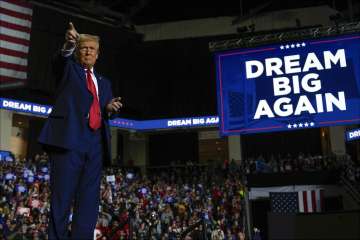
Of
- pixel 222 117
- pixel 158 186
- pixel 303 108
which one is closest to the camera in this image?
pixel 303 108

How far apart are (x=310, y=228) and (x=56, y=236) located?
4.79 feet

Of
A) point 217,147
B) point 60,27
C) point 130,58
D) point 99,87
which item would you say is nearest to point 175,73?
point 130,58

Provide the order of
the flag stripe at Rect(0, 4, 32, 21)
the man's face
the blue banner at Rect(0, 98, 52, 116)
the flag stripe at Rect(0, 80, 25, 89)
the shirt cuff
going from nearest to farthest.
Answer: the shirt cuff < the man's face < the flag stripe at Rect(0, 80, 25, 89) < the flag stripe at Rect(0, 4, 32, 21) < the blue banner at Rect(0, 98, 52, 116)

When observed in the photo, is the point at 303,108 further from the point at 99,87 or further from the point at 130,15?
the point at 130,15

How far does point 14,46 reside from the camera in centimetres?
1911

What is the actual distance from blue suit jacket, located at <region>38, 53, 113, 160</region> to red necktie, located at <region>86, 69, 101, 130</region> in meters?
0.03

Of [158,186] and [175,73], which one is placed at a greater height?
[175,73]

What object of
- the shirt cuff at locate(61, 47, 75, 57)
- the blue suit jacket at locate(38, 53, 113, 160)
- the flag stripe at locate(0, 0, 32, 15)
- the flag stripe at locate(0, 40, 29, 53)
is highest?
the flag stripe at locate(0, 0, 32, 15)

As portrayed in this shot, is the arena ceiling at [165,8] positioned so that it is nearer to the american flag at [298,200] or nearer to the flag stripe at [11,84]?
the flag stripe at [11,84]

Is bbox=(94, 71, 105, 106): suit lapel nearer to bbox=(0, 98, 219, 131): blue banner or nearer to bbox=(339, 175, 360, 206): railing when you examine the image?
bbox=(339, 175, 360, 206): railing

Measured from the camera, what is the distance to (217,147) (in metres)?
25.8

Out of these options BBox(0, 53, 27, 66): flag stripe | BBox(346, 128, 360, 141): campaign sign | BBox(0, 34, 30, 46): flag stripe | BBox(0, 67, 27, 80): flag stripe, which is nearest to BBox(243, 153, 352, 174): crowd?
BBox(346, 128, 360, 141): campaign sign

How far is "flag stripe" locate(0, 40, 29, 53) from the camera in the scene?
18567 mm

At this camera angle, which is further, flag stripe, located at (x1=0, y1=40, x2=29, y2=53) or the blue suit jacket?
flag stripe, located at (x1=0, y1=40, x2=29, y2=53)
